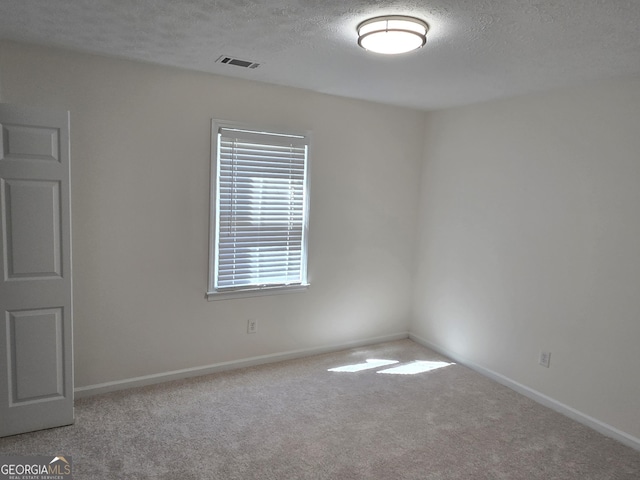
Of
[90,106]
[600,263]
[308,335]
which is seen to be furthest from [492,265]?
[90,106]

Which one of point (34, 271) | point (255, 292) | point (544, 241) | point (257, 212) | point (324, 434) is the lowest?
point (324, 434)

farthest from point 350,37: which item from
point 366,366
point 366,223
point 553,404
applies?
point 553,404

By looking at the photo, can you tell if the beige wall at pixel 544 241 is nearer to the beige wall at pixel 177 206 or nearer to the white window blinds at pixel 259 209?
the beige wall at pixel 177 206

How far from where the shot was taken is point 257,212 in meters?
3.74

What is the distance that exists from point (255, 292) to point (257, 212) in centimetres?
70

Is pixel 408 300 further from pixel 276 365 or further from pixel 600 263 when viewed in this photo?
pixel 600 263

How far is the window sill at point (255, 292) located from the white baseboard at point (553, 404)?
5.27 ft

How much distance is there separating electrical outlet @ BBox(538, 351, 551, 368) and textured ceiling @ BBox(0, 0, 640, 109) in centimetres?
204

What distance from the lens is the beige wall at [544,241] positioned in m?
2.96

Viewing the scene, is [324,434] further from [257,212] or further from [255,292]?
[257,212]

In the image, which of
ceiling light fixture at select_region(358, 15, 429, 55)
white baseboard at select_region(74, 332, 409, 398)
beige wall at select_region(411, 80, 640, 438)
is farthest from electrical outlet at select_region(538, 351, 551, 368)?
ceiling light fixture at select_region(358, 15, 429, 55)

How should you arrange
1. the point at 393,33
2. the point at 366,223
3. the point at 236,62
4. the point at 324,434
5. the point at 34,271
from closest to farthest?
the point at 393,33 < the point at 34,271 < the point at 324,434 < the point at 236,62 < the point at 366,223

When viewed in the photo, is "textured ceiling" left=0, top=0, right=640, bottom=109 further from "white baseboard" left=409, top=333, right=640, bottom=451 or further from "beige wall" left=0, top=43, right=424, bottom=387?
"white baseboard" left=409, top=333, right=640, bottom=451

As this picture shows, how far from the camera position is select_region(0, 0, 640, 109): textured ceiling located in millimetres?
2047
